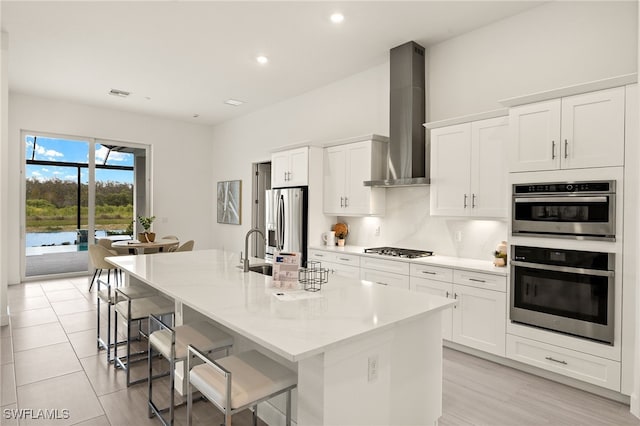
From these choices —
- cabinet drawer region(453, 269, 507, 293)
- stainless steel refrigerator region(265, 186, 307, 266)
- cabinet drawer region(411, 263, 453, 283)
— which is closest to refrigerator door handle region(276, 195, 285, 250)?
stainless steel refrigerator region(265, 186, 307, 266)

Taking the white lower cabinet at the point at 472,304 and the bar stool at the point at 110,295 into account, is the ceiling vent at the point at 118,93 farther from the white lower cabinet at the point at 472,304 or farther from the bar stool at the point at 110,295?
the white lower cabinet at the point at 472,304

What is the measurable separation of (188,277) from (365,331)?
5.20ft

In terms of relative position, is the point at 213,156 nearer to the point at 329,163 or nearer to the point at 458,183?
the point at 329,163

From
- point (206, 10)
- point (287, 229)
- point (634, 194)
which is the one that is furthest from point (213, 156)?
point (634, 194)

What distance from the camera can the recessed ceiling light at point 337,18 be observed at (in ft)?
12.2

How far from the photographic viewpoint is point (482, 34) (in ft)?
13.1

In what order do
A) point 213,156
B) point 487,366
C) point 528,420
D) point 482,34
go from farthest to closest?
point 213,156 < point 482,34 < point 487,366 < point 528,420

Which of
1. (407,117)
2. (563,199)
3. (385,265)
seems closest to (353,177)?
(407,117)

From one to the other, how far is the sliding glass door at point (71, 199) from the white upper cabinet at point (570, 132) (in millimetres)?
7330

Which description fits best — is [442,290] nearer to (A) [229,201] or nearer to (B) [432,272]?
(B) [432,272]

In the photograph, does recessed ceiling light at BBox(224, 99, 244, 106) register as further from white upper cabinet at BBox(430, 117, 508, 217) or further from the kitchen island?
the kitchen island

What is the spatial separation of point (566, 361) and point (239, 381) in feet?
8.64

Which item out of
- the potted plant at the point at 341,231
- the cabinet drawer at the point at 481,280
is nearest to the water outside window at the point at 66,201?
the potted plant at the point at 341,231

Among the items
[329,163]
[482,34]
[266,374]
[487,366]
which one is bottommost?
[487,366]
